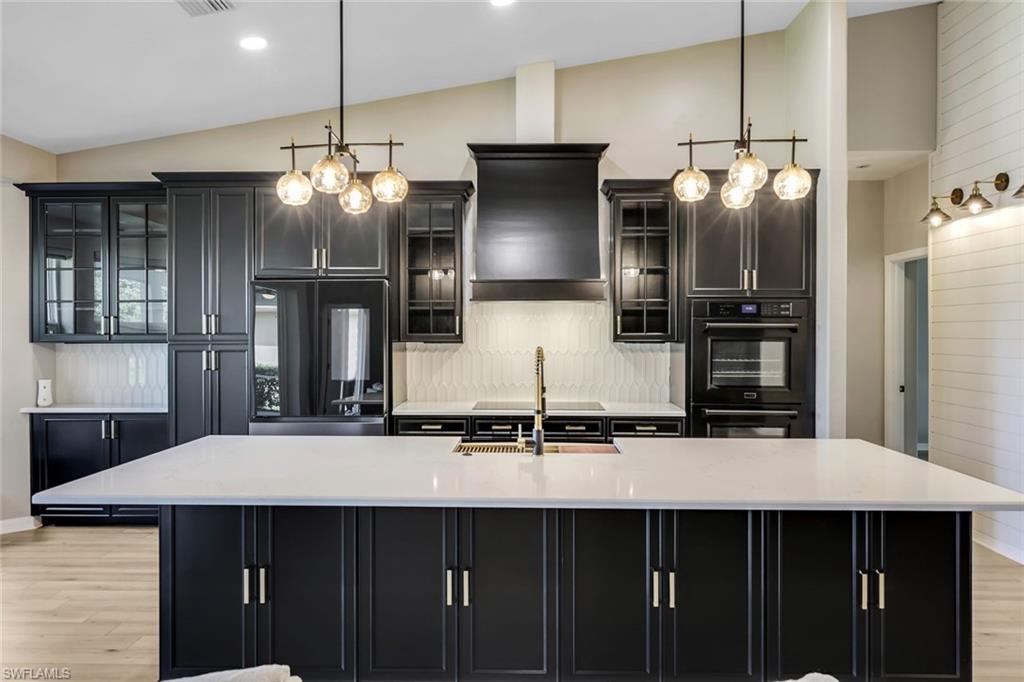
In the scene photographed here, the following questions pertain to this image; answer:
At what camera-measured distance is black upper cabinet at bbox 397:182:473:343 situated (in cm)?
427

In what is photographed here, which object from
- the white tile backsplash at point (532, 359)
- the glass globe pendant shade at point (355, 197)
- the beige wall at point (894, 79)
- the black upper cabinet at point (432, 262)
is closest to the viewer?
the glass globe pendant shade at point (355, 197)

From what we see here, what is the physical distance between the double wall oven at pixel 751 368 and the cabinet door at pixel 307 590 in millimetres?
2711

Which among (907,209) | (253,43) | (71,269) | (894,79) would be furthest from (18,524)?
(907,209)

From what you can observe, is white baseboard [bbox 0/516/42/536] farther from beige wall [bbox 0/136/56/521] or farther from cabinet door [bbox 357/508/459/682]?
cabinet door [bbox 357/508/459/682]

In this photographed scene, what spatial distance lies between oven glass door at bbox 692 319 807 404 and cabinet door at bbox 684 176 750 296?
257 mm

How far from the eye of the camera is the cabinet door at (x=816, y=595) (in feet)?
6.93

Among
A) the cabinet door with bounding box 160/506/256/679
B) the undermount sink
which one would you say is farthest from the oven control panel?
the cabinet door with bounding box 160/506/256/679

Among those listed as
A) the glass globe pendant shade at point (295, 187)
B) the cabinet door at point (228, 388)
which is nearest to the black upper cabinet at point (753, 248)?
the glass globe pendant shade at point (295, 187)

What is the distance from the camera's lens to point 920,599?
2.12 meters

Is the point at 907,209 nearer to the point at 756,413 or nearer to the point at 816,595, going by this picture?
the point at 756,413

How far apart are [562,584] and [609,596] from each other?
0.59ft

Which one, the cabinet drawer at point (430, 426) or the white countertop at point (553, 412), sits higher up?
the white countertop at point (553, 412)

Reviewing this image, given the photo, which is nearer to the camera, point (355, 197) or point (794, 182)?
point (794, 182)

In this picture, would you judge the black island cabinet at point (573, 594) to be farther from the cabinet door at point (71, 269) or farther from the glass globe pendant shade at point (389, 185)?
the cabinet door at point (71, 269)
